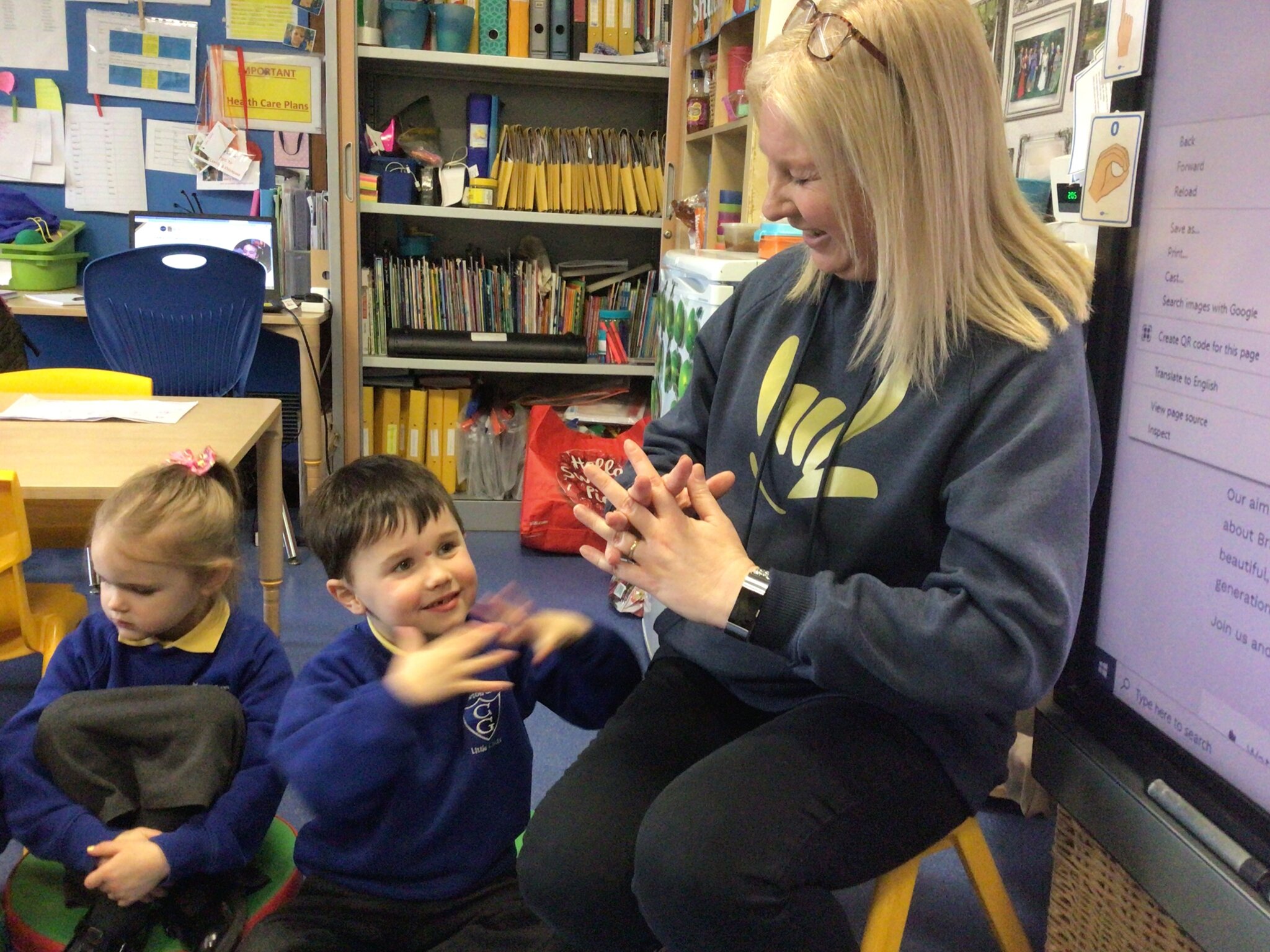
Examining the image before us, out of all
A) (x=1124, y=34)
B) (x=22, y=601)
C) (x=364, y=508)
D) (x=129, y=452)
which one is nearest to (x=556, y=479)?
(x=129, y=452)

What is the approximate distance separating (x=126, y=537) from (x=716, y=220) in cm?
190

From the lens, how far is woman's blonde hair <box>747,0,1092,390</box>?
3.07 ft

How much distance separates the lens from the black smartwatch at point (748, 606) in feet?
3.05

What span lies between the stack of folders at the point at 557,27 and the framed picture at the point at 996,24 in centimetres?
165

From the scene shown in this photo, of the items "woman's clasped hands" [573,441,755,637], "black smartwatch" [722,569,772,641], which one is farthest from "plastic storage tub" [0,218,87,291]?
"black smartwatch" [722,569,772,641]

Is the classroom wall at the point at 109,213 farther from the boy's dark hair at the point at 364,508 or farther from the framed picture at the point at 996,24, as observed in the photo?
the boy's dark hair at the point at 364,508

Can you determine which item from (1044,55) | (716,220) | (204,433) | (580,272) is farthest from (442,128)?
(1044,55)

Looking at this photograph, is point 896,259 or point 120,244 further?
point 120,244

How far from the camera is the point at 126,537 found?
1.29 metres

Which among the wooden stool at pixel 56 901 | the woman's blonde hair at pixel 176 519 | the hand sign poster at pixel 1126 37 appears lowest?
the wooden stool at pixel 56 901

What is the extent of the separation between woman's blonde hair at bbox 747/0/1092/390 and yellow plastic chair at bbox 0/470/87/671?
114 cm

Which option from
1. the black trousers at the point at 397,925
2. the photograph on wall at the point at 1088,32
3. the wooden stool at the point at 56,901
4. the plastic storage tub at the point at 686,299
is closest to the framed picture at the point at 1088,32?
the photograph on wall at the point at 1088,32

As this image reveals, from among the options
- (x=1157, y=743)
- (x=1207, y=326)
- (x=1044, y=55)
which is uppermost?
(x=1044, y=55)

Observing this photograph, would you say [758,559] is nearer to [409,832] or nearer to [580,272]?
[409,832]
